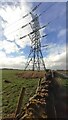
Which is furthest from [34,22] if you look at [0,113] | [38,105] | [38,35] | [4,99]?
[38,105]

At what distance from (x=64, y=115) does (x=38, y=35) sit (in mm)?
45035

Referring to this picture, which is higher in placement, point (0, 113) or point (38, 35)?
point (38, 35)

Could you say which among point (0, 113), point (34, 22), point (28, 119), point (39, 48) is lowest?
point (0, 113)

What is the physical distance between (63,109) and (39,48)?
137 ft

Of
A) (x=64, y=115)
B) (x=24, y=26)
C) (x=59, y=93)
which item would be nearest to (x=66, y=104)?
(x=64, y=115)

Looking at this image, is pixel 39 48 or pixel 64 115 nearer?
pixel 64 115

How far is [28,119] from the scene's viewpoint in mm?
8867

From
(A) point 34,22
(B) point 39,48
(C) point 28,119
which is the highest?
(A) point 34,22

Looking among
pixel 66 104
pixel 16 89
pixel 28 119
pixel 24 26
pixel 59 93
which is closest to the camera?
pixel 28 119

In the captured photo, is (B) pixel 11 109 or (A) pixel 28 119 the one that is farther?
(B) pixel 11 109

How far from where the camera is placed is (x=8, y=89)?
25.7 m

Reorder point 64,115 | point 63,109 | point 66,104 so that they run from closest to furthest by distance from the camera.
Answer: point 64,115
point 63,109
point 66,104

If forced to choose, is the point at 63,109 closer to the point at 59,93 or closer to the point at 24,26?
the point at 59,93

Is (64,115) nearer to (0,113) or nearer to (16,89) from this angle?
(0,113)
